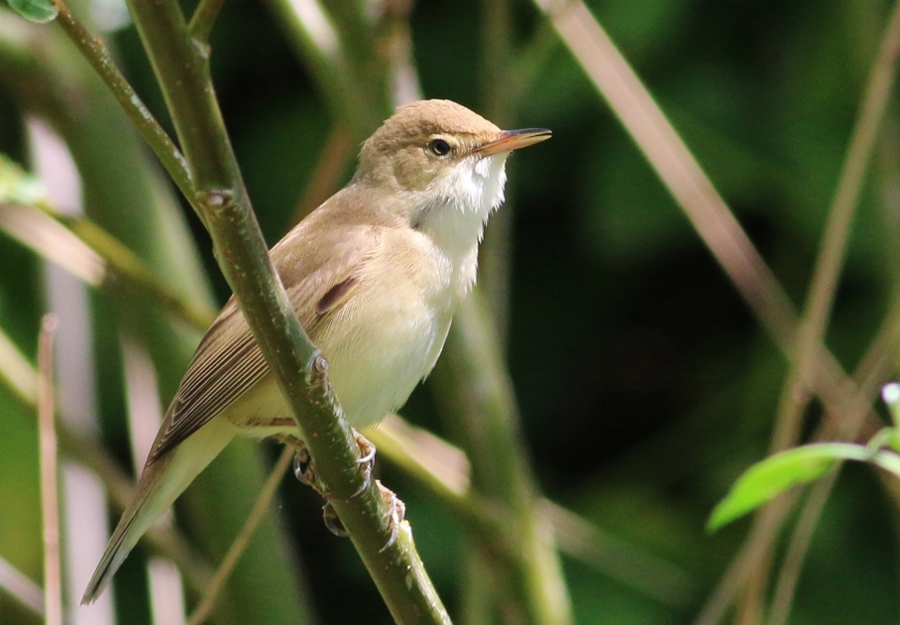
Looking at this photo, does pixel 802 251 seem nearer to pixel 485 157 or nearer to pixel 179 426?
pixel 485 157

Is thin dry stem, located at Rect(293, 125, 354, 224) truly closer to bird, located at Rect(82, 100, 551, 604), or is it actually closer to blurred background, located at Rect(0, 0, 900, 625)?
blurred background, located at Rect(0, 0, 900, 625)

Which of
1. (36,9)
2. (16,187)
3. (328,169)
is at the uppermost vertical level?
(328,169)

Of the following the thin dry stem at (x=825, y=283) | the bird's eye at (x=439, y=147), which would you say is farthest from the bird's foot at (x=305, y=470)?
the thin dry stem at (x=825, y=283)

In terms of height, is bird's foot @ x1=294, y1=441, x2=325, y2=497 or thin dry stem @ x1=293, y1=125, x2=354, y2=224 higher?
thin dry stem @ x1=293, y1=125, x2=354, y2=224

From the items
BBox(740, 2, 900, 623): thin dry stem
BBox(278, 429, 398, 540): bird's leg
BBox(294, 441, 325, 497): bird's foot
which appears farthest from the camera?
BBox(740, 2, 900, 623): thin dry stem

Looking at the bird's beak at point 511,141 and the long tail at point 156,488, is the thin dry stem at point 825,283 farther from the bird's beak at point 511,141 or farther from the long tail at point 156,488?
the long tail at point 156,488

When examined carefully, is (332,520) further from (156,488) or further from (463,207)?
(463,207)

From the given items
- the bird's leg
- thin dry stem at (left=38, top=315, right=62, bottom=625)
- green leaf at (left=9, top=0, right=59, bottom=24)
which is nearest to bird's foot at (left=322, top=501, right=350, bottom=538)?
the bird's leg

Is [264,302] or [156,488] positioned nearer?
[264,302]

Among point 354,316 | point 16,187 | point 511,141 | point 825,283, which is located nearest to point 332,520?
point 354,316
